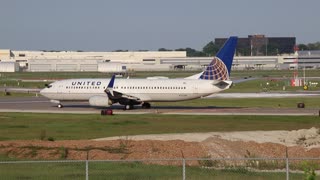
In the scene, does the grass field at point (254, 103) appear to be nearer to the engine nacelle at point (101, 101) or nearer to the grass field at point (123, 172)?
the engine nacelle at point (101, 101)

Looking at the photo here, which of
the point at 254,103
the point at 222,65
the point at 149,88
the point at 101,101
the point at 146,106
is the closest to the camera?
the point at 222,65

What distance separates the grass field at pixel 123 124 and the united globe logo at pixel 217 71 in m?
10.2

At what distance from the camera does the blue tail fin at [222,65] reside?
78438mm

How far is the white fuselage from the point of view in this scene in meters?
79.1

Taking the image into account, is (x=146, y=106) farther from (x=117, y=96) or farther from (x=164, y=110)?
(x=164, y=110)

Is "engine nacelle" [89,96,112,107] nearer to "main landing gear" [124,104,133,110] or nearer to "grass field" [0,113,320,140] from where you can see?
"main landing gear" [124,104,133,110]

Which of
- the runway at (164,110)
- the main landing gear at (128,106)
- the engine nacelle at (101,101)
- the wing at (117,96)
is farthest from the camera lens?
the main landing gear at (128,106)

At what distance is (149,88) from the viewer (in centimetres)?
8119

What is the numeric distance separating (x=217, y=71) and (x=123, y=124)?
1996cm

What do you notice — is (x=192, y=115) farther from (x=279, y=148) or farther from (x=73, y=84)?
(x=279, y=148)

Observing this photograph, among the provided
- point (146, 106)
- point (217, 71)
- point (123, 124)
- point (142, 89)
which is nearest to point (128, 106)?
point (142, 89)

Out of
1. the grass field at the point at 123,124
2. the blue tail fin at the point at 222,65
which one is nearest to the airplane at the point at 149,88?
the blue tail fin at the point at 222,65

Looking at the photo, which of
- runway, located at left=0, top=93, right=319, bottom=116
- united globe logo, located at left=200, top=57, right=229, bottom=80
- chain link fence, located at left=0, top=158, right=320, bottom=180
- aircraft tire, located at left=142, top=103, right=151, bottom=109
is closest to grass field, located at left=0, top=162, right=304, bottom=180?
chain link fence, located at left=0, top=158, right=320, bottom=180

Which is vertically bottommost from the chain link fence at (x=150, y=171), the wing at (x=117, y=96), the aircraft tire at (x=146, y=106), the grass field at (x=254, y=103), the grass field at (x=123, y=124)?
the grass field at (x=254, y=103)
